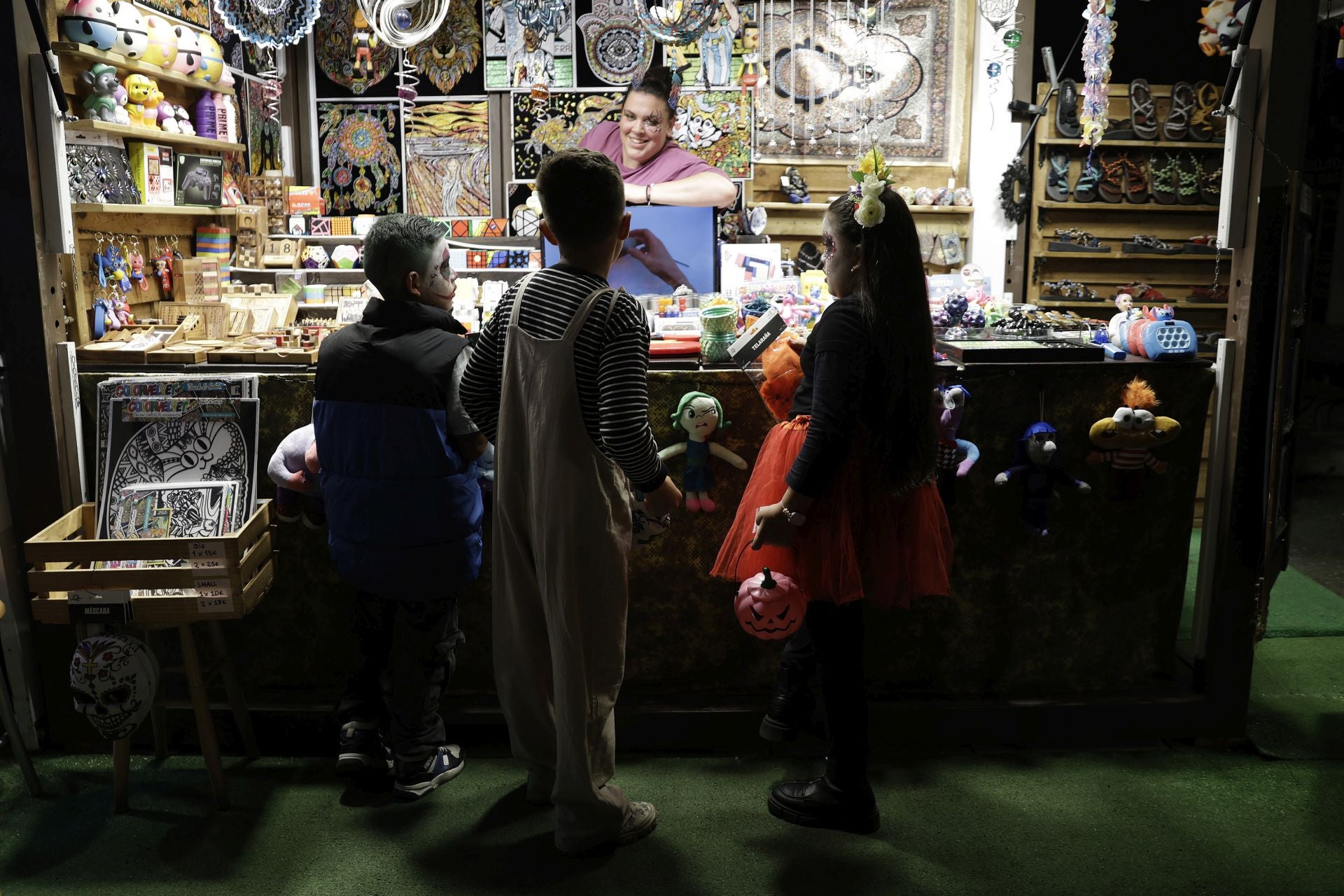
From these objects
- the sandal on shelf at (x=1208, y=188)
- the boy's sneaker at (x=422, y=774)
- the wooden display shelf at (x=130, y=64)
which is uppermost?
the wooden display shelf at (x=130, y=64)

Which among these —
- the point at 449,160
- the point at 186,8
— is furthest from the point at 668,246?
the point at 449,160

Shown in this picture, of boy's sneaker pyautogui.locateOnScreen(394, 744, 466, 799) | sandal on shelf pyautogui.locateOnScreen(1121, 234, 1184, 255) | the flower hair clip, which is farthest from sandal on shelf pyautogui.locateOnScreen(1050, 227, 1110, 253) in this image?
boy's sneaker pyautogui.locateOnScreen(394, 744, 466, 799)

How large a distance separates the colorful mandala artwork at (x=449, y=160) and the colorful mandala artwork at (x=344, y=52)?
289 mm

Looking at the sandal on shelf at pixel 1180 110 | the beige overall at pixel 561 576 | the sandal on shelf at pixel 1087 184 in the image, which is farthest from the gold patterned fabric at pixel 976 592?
the sandal on shelf at pixel 1180 110

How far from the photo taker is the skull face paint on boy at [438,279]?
2.60m

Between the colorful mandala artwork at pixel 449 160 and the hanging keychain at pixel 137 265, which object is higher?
the colorful mandala artwork at pixel 449 160

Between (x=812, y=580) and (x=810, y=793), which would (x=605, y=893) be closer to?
(x=810, y=793)

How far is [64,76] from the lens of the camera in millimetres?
3373

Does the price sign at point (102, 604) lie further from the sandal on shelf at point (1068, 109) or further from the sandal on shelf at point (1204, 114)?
the sandal on shelf at point (1204, 114)

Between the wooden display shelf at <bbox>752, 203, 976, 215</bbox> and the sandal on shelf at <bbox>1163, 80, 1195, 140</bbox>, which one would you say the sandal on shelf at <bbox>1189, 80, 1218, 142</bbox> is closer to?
the sandal on shelf at <bbox>1163, 80, 1195, 140</bbox>

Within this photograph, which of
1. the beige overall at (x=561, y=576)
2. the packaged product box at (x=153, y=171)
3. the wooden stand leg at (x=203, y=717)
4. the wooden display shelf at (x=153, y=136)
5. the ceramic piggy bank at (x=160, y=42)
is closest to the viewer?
the beige overall at (x=561, y=576)

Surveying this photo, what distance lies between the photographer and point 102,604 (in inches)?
102

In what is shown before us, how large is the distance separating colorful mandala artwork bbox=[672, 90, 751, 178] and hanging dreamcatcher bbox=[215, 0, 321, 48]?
2.36m

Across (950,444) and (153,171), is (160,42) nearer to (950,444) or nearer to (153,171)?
(153,171)
